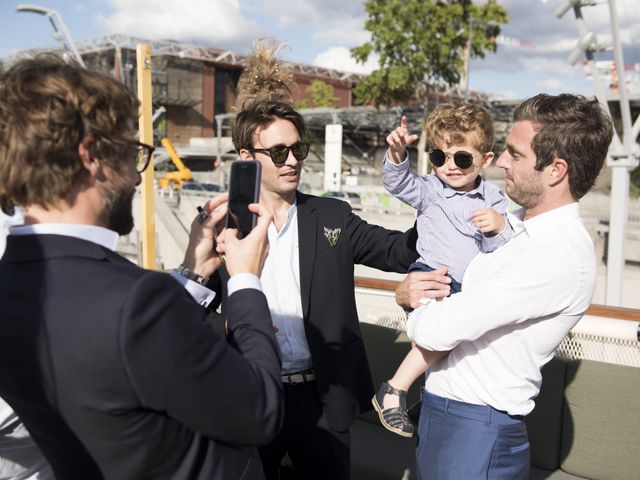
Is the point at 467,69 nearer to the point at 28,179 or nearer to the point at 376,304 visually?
the point at 376,304

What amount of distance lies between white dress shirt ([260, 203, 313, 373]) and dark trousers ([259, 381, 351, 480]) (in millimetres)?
116

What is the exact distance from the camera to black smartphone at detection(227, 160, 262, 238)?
1.72m

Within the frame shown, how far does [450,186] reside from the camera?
131 inches

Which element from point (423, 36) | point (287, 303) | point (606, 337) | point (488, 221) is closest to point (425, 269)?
point (488, 221)

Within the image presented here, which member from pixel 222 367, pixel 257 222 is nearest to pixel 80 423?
pixel 222 367

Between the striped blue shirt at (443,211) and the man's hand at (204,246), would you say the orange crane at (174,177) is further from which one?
the man's hand at (204,246)

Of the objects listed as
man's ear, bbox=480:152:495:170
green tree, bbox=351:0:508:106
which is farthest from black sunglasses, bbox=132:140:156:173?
green tree, bbox=351:0:508:106

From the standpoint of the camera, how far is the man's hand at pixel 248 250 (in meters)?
1.60

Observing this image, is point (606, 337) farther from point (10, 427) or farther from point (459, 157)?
point (10, 427)

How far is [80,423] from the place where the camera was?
4.35 ft

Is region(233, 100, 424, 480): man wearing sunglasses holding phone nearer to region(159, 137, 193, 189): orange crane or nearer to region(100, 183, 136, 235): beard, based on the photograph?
region(100, 183, 136, 235): beard

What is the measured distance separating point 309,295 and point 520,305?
3.34ft

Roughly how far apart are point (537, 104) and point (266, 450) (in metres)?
1.72

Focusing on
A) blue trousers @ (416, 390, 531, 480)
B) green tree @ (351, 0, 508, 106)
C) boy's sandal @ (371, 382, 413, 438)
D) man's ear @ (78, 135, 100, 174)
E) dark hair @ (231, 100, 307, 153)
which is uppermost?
green tree @ (351, 0, 508, 106)
